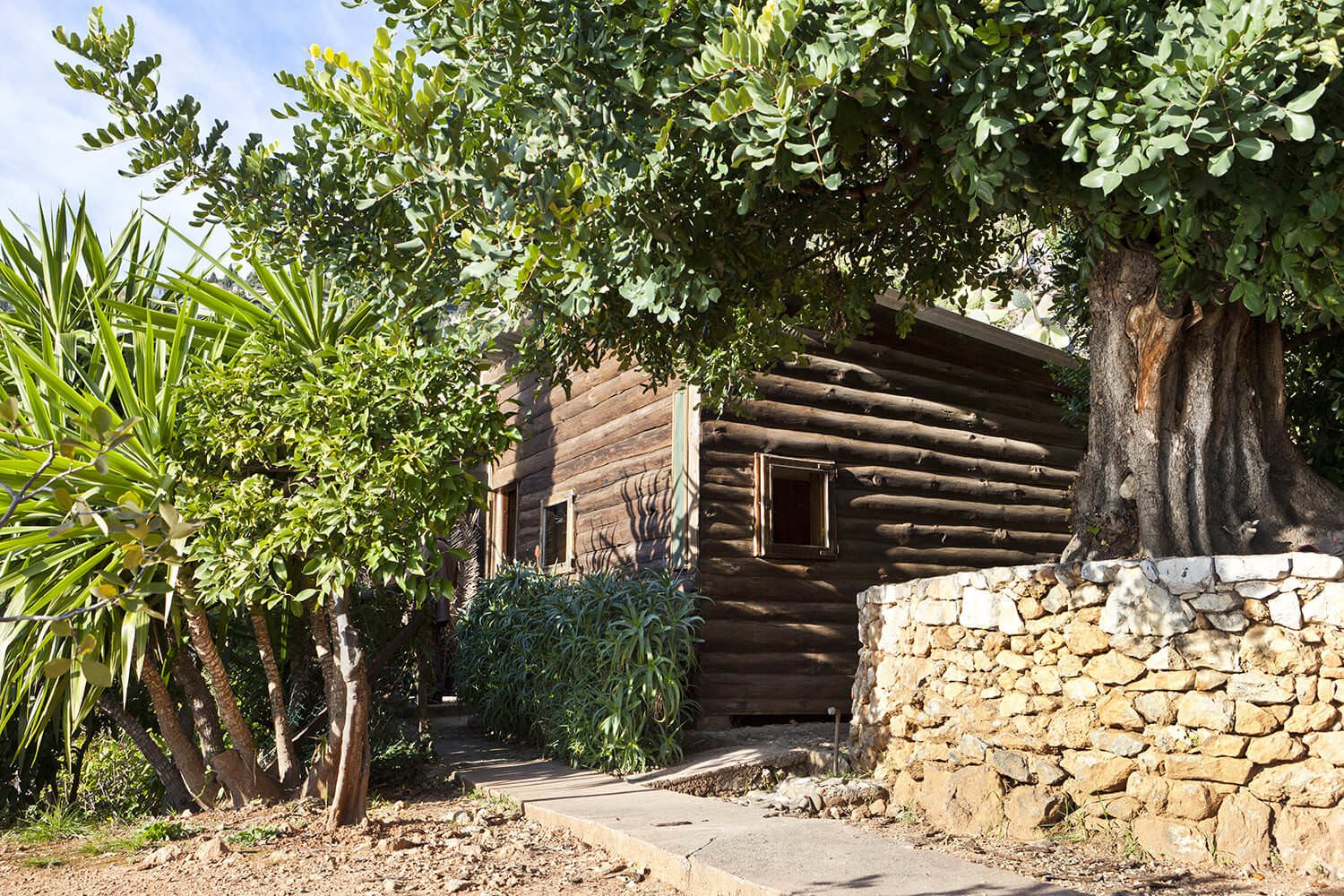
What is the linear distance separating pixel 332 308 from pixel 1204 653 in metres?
5.01

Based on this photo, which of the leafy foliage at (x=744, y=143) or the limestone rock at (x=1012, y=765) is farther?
the limestone rock at (x=1012, y=765)

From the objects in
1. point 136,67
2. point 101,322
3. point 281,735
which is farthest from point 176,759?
point 136,67

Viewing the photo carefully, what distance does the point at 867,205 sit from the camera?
20.7 ft

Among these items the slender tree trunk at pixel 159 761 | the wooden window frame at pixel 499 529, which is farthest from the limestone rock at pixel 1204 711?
the wooden window frame at pixel 499 529

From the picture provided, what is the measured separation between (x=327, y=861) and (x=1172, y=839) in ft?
12.9

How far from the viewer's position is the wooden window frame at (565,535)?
10.1 m

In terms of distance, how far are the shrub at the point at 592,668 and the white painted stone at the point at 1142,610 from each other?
3.01 metres

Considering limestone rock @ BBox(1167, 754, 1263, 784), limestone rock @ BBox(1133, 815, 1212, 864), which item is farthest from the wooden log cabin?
limestone rock @ BBox(1167, 754, 1263, 784)

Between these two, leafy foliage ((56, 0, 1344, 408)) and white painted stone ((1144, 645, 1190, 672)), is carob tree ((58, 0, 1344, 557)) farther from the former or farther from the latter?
white painted stone ((1144, 645, 1190, 672))

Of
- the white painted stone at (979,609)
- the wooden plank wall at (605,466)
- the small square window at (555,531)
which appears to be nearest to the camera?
the white painted stone at (979,609)

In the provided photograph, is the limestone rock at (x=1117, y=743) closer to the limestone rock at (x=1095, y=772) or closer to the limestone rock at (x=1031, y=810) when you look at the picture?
the limestone rock at (x=1095, y=772)

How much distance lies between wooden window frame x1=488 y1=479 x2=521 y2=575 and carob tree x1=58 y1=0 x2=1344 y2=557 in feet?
19.8

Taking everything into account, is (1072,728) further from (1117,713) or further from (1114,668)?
(1114,668)

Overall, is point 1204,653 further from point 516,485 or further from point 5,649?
point 516,485
